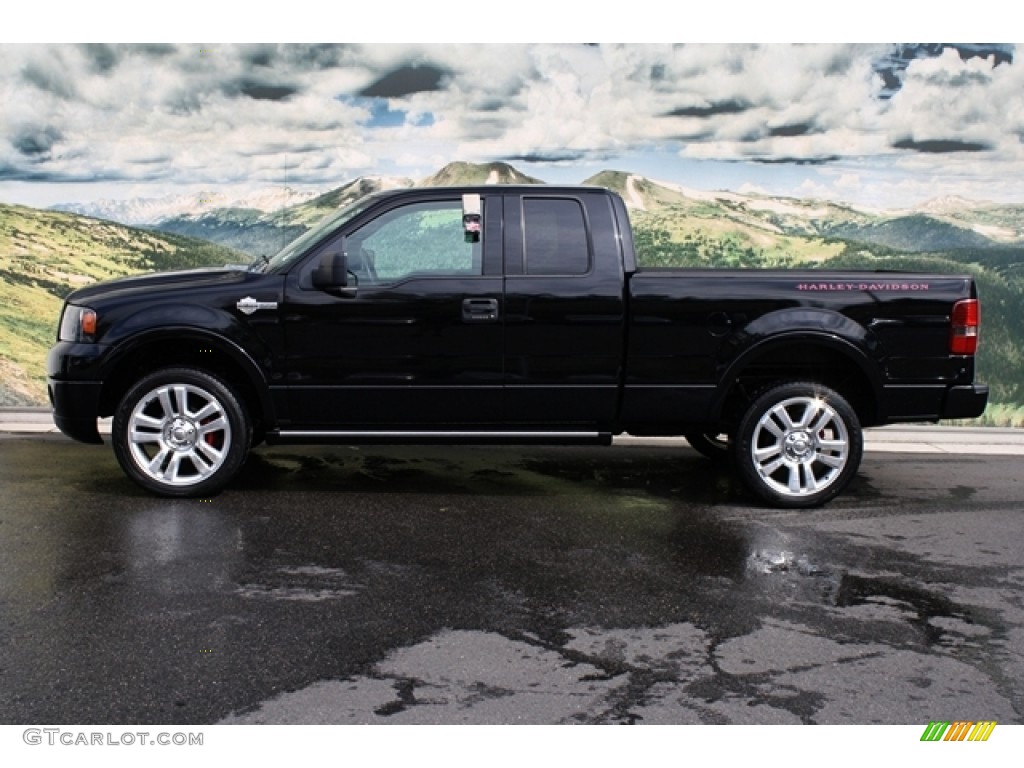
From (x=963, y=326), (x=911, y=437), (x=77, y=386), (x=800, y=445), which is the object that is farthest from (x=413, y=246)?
(x=911, y=437)

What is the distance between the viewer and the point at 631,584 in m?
5.14

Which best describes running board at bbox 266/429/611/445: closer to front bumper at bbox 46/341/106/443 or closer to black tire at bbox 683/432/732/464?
front bumper at bbox 46/341/106/443

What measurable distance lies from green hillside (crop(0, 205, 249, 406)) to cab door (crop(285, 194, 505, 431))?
4.51 m

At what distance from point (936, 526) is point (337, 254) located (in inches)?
153

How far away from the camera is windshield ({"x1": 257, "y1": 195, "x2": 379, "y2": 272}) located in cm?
673

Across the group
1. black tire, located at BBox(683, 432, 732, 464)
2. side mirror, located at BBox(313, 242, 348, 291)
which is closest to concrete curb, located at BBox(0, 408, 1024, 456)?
black tire, located at BBox(683, 432, 732, 464)

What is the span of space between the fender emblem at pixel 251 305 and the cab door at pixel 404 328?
0.11 meters

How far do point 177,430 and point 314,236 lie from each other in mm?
1463

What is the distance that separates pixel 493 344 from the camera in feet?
21.7

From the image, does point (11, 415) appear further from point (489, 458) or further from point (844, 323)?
point (844, 323)

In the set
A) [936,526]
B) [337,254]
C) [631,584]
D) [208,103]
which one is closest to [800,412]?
[936,526]

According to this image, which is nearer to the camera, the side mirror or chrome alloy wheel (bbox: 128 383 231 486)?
the side mirror

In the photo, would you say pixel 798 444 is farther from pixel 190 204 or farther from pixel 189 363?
pixel 190 204

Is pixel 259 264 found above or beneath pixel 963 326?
above
